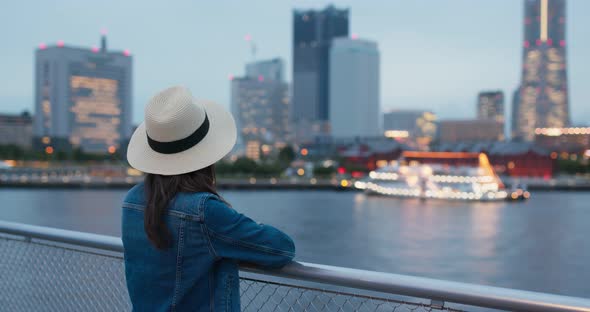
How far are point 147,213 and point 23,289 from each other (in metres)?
1.45

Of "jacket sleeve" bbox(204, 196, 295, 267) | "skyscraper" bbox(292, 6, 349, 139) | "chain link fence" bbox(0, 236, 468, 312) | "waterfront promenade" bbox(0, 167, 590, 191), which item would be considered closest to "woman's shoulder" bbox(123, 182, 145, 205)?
"jacket sleeve" bbox(204, 196, 295, 267)

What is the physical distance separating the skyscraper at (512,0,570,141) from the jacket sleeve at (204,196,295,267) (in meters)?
165

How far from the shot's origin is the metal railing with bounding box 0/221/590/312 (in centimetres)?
150

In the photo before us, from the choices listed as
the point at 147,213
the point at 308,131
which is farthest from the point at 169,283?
the point at 308,131

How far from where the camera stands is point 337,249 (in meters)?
22.1

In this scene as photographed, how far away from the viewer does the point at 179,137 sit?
1677 millimetres

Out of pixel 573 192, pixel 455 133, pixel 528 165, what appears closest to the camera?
pixel 573 192

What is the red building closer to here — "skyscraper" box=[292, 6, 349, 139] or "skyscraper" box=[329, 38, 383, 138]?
"skyscraper" box=[329, 38, 383, 138]

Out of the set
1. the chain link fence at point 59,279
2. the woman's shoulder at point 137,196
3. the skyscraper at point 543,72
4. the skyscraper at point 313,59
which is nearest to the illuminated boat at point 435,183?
the chain link fence at point 59,279

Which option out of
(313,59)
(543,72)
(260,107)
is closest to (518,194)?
(260,107)

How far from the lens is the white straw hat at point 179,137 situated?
1657 millimetres

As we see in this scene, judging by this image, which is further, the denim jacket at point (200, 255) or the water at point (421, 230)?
the water at point (421, 230)

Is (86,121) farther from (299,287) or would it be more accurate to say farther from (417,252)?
(299,287)

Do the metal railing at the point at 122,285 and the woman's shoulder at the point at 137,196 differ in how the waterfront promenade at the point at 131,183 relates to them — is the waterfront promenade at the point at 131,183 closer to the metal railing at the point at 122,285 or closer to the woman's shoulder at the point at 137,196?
Result: the metal railing at the point at 122,285
